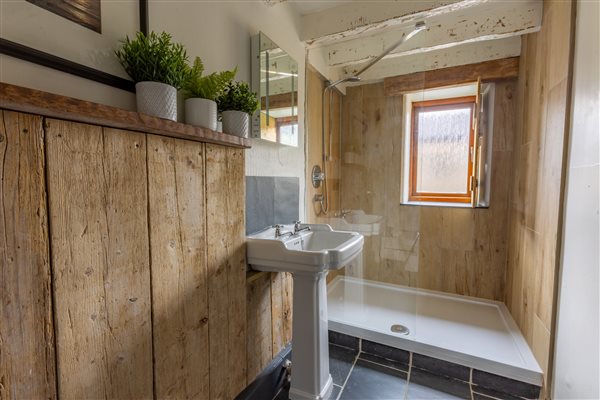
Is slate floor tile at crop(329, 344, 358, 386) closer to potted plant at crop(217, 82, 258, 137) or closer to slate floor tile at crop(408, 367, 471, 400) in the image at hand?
slate floor tile at crop(408, 367, 471, 400)

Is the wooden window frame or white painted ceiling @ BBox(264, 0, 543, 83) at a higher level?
white painted ceiling @ BBox(264, 0, 543, 83)

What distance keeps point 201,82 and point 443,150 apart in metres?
2.35

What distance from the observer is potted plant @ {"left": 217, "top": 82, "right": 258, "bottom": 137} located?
45.8 inches

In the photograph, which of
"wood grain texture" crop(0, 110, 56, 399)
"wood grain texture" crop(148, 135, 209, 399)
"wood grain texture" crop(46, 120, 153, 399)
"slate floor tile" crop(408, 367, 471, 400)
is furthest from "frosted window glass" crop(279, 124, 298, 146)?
"slate floor tile" crop(408, 367, 471, 400)

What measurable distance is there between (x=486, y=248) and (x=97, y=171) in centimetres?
278

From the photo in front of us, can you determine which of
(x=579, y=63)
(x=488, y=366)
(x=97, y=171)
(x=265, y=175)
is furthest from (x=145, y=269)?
(x=579, y=63)

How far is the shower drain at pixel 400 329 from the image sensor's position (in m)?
1.84

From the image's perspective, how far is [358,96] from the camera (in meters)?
2.41

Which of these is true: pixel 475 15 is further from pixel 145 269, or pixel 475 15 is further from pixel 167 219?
pixel 145 269

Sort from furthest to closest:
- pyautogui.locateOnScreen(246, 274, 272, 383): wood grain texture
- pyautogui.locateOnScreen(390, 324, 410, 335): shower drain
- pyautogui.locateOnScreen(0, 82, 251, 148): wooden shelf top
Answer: pyautogui.locateOnScreen(390, 324, 410, 335): shower drain, pyautogui.locateOnScreen(246, 274, 272, 383): wood grain texture, pyautogui.locateOnScreen(0, 82, 251, 148): wooden shelf top

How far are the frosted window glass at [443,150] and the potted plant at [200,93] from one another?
206cm

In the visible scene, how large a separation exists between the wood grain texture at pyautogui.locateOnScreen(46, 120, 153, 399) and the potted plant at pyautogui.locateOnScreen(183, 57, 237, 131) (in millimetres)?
231

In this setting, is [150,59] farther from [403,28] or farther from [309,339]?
[403,28]

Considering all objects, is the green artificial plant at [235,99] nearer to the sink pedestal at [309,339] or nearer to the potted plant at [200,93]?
the potted plant at [200,93]
